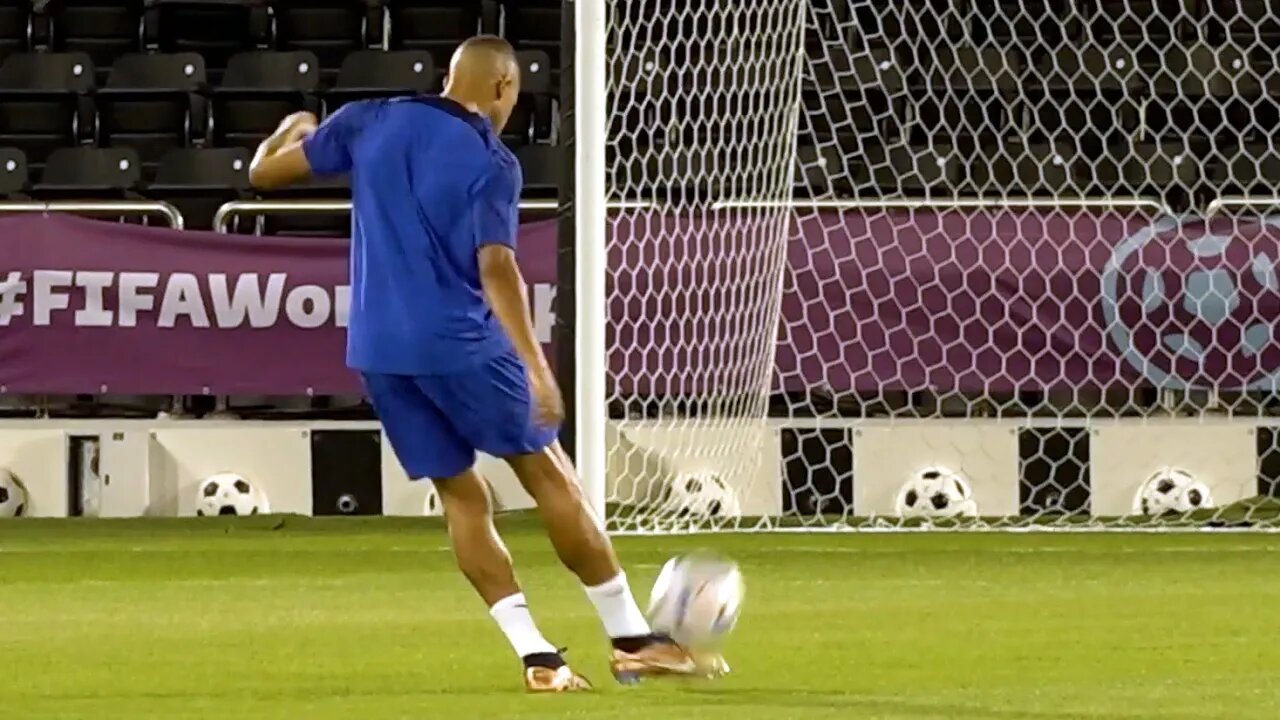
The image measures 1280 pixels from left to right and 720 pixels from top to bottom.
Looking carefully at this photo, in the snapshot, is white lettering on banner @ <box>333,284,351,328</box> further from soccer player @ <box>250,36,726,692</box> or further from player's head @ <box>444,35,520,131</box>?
player's head @ <box>444,35,520,131</box>

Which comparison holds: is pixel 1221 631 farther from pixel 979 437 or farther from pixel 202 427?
pixel 202 427

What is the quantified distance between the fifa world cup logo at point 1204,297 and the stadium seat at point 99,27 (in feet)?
19.8

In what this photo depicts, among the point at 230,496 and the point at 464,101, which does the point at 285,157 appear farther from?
the point at 230,496

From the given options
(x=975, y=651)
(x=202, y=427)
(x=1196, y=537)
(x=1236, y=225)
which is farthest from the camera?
(x=202, y=427)

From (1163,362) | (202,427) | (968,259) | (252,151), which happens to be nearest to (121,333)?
(202,427)

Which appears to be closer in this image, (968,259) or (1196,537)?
(1196,537)

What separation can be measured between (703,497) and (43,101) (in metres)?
4.92

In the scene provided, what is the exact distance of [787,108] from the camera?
10734 mm

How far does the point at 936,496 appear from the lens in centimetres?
1082

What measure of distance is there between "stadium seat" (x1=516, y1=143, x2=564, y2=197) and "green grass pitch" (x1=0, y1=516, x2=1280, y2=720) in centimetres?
250

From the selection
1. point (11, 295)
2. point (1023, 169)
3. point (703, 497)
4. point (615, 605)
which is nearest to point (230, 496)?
point (11, 295)

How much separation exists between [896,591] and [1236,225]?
3411 mm

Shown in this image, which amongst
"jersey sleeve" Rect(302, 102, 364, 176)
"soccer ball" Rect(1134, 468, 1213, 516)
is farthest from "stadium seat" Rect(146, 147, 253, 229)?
"jersey sleeve" Rect(302, 102, 364, 176)

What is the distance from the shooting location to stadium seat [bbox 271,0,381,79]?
46.3ft
